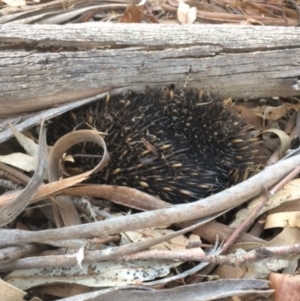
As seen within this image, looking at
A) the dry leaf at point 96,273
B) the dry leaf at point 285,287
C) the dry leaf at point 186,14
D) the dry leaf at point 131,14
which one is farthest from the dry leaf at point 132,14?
the dry leaf at point 285,287

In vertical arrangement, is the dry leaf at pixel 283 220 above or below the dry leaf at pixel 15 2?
below

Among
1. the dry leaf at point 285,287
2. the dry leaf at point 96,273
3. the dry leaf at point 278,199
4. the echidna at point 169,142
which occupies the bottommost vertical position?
the dry leaf at point 285,287

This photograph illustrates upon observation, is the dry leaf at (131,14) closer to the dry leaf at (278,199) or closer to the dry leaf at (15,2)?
the dry leaf at (15,2)

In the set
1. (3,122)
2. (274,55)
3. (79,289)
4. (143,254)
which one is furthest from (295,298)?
(3,122)

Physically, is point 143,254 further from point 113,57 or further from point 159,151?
point 113,57

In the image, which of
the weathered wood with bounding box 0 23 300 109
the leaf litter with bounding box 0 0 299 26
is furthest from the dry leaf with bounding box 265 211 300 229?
the leaf litter with bounding box 0 0 299 26

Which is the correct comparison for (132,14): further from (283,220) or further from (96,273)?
(96,273)

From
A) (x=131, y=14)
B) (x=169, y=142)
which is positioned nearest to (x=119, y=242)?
(x=169, y=142)

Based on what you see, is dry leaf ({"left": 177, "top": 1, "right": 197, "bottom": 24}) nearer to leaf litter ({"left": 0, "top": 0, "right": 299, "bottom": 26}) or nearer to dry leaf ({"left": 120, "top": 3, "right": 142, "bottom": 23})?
leaf litter ({"left": 0, "top": 0, "right": 299, "bottom": 26})
